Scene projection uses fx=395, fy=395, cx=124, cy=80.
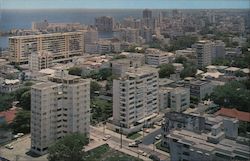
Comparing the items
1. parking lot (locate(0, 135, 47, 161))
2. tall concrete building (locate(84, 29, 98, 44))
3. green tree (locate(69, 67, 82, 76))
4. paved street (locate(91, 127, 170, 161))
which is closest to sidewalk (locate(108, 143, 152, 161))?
paved street (locate(91, 127, 170, 161))

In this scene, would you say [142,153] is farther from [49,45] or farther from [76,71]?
[49,45]

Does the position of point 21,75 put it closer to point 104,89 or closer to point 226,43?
point 104,89

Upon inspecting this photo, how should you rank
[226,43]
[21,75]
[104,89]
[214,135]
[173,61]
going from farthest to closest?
[226,43] → [173,61] → [21,75] → [104,89] → [214,135]

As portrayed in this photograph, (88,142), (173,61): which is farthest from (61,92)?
(173,61)

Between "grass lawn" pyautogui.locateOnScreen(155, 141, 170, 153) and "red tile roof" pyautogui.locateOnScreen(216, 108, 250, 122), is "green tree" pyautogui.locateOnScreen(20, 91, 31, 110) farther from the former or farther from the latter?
"red tile roof" pyautogui.locateOnScreen(216, 108, 250, 122)

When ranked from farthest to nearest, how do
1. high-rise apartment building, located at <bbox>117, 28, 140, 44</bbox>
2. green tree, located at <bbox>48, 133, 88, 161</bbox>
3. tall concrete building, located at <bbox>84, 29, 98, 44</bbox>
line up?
high-rise apartment building, located at <bbox>117, 28, 140, 44</bbox> < tall concrete building, located at <bbox>84, 29, 98, 44</bbox> < green tree, located at <bbox>48, 133, 88, 161</bbox>

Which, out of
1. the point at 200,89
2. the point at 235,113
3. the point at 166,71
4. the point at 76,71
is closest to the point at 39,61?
the point at 76,71
